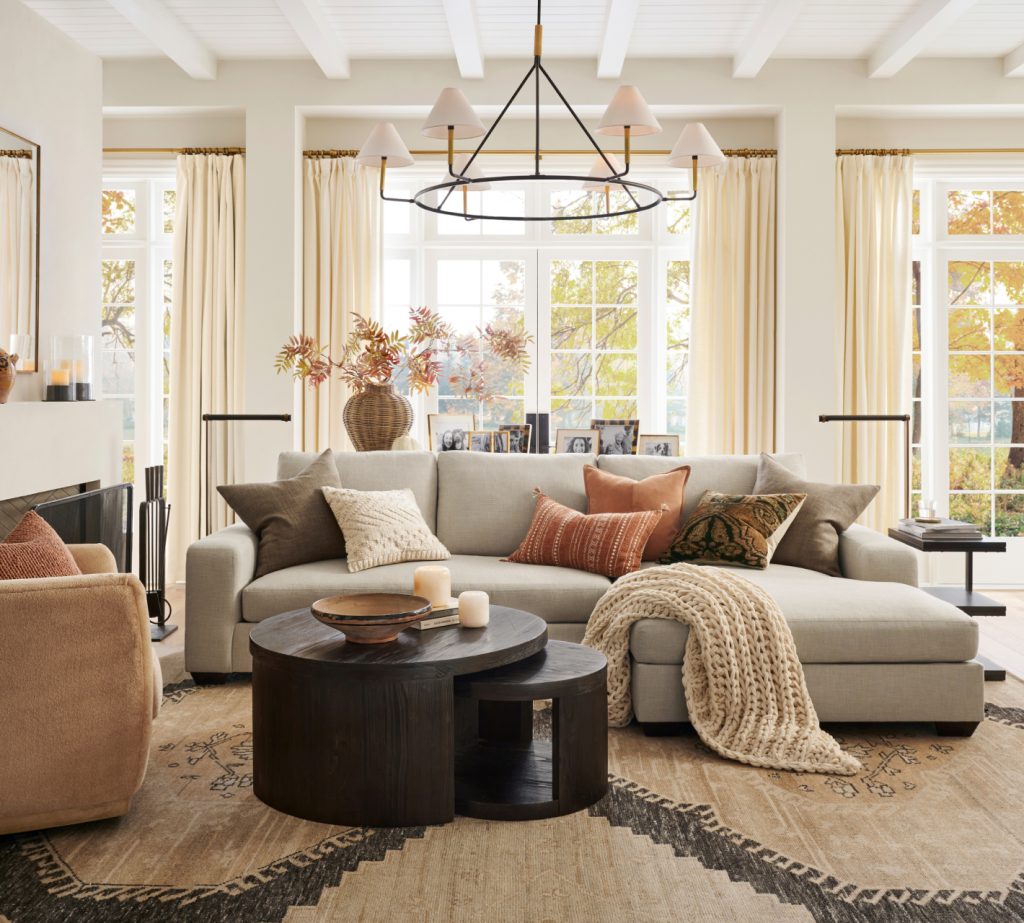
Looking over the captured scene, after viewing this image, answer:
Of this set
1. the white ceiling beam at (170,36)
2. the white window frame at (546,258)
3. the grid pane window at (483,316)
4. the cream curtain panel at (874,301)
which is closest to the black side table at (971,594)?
the cream curtain panel at (874,301)

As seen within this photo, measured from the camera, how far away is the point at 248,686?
358 centimetres

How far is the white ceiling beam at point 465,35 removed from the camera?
15.0ft

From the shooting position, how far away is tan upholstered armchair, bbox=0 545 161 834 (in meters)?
2.14

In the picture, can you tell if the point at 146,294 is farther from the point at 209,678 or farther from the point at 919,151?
the point at 919,151

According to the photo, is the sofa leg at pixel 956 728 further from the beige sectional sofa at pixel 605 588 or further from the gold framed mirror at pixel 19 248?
the gold framed mirror at pixel 19 248

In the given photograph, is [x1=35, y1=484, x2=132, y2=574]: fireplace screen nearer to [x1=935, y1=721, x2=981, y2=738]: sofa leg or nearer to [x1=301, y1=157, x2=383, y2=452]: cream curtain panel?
[x1=301, y1=157, x2=383, y2=452]: cream curtain panel

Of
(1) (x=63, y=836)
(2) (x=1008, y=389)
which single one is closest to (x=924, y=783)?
(1) (x=63, y=836)

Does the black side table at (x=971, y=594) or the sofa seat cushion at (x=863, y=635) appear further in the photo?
the black side table at (x=971, y=594)

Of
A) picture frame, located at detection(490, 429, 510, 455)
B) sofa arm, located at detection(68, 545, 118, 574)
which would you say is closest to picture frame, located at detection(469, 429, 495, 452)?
picture frame, located at detection(490, 429, 510, 455)

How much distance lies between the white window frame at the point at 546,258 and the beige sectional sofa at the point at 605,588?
69.0 inches

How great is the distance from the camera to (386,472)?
425cm

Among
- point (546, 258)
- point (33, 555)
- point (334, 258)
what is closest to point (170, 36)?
point (334, 258)

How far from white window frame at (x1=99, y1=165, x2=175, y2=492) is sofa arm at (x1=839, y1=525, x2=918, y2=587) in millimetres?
4250

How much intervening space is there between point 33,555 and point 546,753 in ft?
4.76
